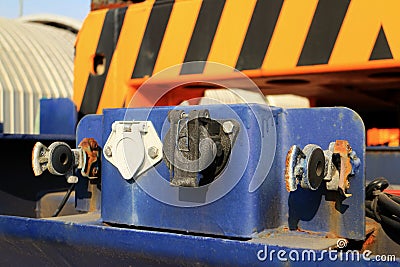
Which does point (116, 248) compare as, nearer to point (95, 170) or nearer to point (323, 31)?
point (95, 170)

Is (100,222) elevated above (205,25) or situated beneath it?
situated beneath

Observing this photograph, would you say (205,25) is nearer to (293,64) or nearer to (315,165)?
(293,64)

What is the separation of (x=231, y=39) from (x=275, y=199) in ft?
3.84

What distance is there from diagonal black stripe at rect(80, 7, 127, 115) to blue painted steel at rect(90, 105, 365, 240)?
4.34 feet

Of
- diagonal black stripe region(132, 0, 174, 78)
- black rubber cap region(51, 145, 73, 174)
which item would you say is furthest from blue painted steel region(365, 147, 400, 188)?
black rubber cap region(51, 145, 73, 174)

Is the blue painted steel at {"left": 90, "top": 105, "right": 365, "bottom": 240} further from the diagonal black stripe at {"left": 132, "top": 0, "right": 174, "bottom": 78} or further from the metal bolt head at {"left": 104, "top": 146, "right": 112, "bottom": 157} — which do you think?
the diagonal black stripe at {"left": 132, "top": 0, "right": 174, "bottom": 78}

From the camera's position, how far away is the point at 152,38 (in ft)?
8.83

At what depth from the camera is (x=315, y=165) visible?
130cm

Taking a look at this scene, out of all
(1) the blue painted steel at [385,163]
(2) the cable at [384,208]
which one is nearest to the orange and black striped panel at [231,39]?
(1) the blue painted steel at [385,163]

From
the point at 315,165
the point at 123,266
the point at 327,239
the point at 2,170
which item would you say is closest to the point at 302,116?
the point at 315,165

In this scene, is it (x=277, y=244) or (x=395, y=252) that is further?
(x=395, y=252)

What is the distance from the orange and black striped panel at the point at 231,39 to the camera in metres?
2.19

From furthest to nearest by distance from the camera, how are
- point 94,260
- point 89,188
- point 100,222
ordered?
point 89,188, point 100,222, point 94,260

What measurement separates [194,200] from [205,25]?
1276 mm
